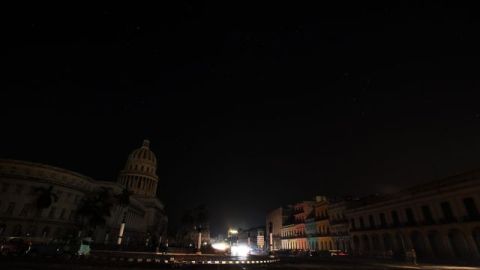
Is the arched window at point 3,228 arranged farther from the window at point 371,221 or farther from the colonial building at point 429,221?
the window at point 371,221

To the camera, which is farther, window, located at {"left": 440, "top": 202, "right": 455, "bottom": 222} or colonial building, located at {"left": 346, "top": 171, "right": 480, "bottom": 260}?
window, located at {"left": 440, "top": 202, "right": 455, "bottom": 222}

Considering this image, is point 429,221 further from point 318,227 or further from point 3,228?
point 3,228

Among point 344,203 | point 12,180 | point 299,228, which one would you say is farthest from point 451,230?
point 12,180

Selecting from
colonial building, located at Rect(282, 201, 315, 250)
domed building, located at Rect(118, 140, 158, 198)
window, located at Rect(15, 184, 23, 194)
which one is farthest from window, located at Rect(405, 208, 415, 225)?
domed building, located at Rect(118, 140, 158, 198)

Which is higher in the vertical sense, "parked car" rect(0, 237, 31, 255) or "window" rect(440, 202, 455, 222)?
"window" rect(440, 202, 455, 222)

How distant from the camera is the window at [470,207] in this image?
29.0 metres

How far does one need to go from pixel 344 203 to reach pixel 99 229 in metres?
58.6

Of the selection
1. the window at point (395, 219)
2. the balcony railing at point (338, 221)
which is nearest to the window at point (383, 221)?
the window at point (395, 219)

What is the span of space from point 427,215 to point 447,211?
9.95 ft

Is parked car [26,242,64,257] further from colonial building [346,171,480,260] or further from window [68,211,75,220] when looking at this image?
colonial building [346,171,480,260]

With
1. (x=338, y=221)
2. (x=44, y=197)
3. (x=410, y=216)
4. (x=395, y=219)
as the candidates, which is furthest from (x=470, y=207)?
(x=44, y=197)

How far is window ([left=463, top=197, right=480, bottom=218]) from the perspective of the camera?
28969 millimetres

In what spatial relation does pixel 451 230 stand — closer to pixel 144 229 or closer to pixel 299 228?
pixel 299 228

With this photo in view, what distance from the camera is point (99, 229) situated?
60.8 metres
